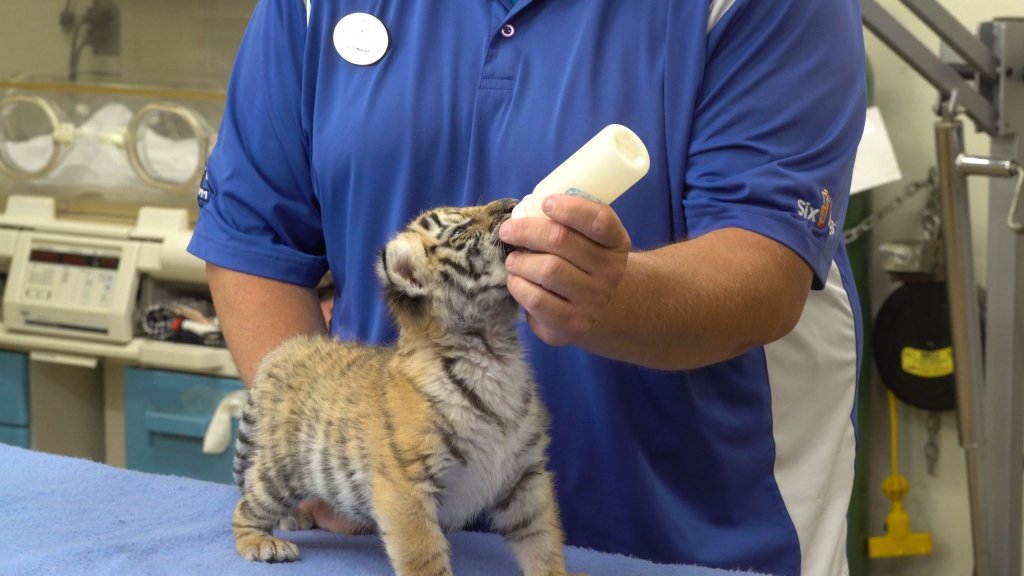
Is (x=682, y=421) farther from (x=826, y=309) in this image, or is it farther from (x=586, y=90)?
(x=586, y=90)

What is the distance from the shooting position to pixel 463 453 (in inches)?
36.9

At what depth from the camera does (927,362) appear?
2.42 metres

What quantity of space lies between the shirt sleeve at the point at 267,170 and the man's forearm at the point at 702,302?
49 cm

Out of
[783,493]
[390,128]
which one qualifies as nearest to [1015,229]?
[783,493]

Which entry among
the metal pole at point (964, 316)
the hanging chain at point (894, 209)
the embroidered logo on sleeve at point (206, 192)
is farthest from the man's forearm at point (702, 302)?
the hanging chain at point (894, 209)

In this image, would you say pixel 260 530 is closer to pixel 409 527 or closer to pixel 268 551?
pixel 268 551

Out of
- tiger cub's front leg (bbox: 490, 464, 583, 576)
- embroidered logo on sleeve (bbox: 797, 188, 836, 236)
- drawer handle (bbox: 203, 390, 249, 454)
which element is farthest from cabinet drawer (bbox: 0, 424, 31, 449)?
embroidered logo on sleeve (bbox: 797, 188, 836, 236)

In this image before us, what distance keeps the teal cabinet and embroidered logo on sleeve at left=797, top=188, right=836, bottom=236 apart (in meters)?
2.22

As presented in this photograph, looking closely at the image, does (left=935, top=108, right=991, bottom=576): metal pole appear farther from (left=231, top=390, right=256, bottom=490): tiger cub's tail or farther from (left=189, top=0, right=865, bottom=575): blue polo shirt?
(left=231, top=390, right=256, bottom=490): tiger cub's tail

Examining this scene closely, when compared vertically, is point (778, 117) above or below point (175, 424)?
above

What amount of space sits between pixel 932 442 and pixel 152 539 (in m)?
1.91

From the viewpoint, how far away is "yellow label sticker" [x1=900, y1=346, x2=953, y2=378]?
2408 millimetres

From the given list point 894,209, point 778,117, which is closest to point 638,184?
point 778,117

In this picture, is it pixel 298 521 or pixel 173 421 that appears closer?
pixel 298 521
